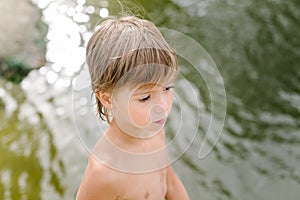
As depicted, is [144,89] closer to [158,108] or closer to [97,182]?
[158,108]

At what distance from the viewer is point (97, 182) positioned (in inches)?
45.6

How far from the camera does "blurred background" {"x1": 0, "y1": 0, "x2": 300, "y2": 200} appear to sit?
2.19 metres

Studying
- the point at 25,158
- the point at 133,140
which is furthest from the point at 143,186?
the point at 25,158

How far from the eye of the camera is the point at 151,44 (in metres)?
1.07

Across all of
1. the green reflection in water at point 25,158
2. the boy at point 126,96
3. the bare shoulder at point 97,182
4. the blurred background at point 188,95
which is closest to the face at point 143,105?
the boy at point 126,96

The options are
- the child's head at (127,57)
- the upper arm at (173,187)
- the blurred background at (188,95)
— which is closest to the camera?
the child's head at (127,57)

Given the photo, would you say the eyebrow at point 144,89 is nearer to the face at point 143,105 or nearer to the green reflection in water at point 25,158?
the face at point 143,105

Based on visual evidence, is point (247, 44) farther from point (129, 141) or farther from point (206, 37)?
point (129, 141)

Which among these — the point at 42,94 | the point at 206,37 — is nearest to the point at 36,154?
the point at 42,94

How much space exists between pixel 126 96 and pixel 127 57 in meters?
0.08

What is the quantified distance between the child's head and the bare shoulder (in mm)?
175

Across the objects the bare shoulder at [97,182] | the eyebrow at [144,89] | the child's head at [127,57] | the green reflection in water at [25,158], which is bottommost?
the green reflection in water at [25,158]

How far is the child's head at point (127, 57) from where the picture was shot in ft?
3.47

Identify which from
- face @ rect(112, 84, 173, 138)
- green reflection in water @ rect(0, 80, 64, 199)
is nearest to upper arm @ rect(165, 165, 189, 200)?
face @ rect(112, 84, 173, 138)
